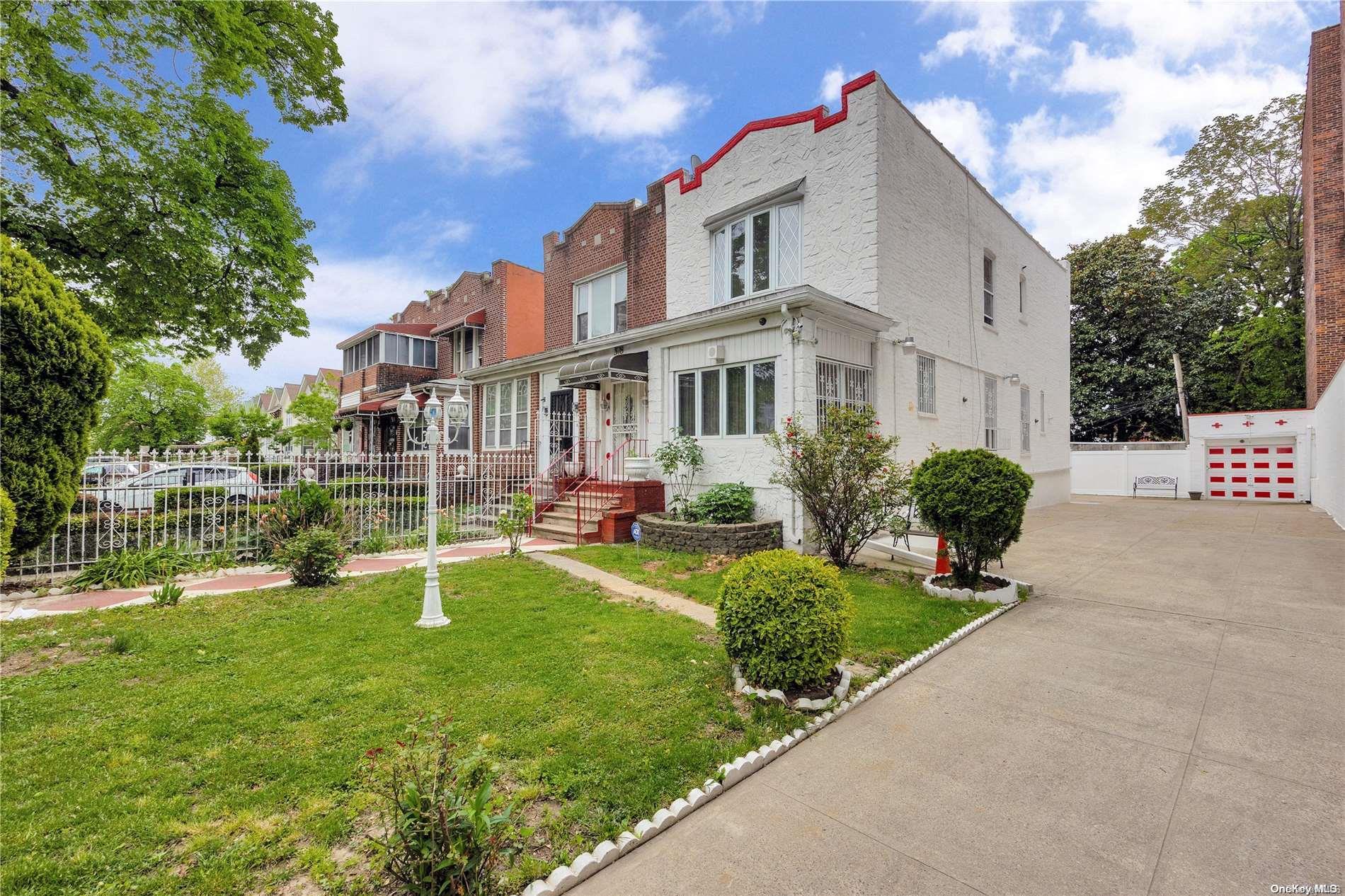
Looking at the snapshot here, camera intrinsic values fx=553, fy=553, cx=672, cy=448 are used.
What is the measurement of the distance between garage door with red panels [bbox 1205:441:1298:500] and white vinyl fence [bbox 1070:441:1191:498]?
0.80 metres

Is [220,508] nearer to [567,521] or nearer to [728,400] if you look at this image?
[567,521]

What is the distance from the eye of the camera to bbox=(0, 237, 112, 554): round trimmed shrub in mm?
4668

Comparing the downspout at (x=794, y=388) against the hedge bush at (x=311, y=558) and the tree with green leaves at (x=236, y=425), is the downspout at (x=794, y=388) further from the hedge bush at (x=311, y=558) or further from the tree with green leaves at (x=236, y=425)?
the tree with green leaves at (x=236, y=425)

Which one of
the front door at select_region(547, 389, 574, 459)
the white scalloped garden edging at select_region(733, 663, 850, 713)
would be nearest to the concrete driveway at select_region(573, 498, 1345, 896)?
the white scalloped garden edging at select_region(733, 663, 850, 713)

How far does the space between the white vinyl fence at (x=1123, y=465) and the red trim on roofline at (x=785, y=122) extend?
16.8 meters

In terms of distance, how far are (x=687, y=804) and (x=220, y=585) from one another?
770cm

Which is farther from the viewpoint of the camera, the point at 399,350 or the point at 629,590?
the point at 399,350

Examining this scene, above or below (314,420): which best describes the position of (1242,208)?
above

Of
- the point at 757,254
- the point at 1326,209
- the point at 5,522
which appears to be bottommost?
the point at 5,522

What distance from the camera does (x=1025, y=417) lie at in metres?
16.2

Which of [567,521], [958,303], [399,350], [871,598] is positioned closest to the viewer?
[871,598]

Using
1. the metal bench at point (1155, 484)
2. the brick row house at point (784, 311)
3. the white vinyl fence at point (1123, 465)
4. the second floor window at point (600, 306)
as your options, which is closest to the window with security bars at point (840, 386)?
the brick row house at point (784, 311)

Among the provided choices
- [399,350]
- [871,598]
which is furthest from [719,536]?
[399,350]

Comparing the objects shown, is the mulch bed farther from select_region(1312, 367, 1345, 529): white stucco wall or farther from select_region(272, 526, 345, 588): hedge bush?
select_region(1312, 367, 1345, 529): white stucco wall
